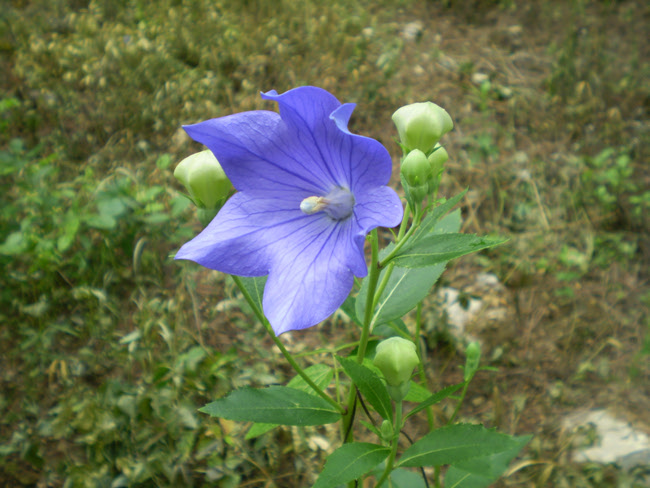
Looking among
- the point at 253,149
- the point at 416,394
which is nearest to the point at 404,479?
the point at 416,394

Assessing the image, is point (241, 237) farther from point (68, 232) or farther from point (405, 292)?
point (68, 232)

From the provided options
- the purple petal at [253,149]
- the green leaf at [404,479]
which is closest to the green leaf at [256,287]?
the purple petal at [253,149]

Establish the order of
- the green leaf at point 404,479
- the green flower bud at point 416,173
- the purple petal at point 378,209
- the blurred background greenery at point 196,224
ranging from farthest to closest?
the blurred background greenery at point 196,224 < the green leaf at point 404,479 < the green flower bud at point 416,173 < the purple petal at point 378,209

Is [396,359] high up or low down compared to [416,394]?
up

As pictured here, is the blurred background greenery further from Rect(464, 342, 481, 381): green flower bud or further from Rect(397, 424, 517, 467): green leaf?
Rect(397, 424, 517, 467): green leaf

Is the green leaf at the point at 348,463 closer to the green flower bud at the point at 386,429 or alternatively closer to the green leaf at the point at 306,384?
the green flower bud at the point at 386,429

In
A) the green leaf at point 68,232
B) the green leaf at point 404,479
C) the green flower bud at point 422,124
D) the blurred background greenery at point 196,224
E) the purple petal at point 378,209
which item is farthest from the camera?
the green leaf at point 68,232

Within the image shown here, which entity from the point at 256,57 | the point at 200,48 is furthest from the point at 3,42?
the point at 256,57
